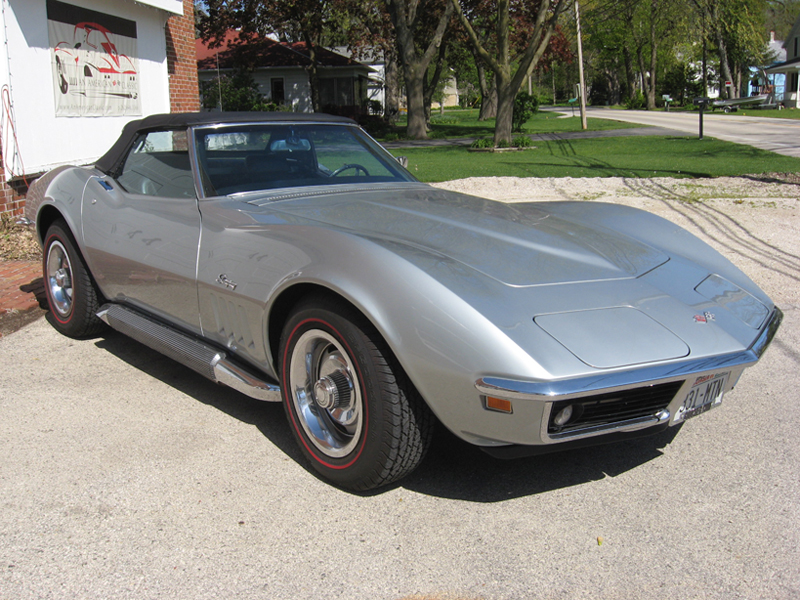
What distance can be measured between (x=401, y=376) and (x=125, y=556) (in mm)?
1070

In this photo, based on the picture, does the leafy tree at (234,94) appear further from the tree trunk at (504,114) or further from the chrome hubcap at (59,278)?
the chrome hubcap at (59,278)

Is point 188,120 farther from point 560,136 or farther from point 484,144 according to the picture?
point 560,136

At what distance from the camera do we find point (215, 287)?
3.08 metres

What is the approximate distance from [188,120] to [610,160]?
44.8ft

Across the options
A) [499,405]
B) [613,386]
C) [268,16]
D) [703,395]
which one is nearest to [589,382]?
[613,386]

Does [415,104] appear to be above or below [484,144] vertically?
Answer: above

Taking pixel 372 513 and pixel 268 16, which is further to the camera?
pixel 268 16

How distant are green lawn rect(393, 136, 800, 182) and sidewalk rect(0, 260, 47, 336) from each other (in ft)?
24.7

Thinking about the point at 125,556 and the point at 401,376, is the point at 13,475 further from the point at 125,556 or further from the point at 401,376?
the point at 401,376

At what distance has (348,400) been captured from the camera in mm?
2703

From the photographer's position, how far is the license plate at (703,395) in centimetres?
245

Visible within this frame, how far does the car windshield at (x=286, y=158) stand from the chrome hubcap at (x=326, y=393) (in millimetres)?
1081

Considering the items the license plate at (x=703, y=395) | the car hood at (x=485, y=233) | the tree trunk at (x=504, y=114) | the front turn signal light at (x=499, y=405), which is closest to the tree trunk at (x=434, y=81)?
the tree trunk at (x=504, y=114)

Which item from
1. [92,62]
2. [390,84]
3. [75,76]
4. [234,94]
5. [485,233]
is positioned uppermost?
[390,84]
